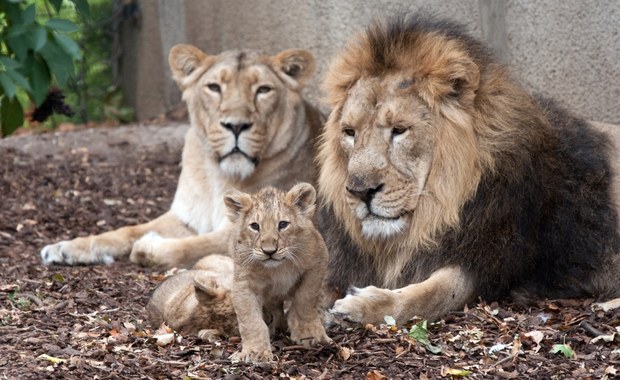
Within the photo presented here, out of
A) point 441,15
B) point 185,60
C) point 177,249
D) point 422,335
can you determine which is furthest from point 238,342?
point 441,15

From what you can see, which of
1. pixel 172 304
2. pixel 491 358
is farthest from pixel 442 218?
pixel 172 304

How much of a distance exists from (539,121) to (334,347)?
1601 millimetres

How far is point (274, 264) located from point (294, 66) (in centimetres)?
306

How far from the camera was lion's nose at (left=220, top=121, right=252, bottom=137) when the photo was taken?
21.8 feet

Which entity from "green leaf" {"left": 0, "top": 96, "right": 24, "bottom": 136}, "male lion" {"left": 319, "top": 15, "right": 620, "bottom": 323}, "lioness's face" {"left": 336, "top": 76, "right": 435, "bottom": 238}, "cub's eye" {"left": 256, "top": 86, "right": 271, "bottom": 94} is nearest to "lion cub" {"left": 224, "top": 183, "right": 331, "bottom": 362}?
"male lion" {"left": 319, "top": 15, "right": 620, "bottom": 323}

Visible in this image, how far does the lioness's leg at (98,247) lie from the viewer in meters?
6.75

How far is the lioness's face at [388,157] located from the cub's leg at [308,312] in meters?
0.61

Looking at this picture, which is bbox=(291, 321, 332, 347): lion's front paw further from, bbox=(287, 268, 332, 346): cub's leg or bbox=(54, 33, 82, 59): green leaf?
bbox=(54, 33, 82, 59): green leaf

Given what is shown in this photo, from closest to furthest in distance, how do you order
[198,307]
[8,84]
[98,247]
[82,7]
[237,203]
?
[8,84] → [82,7] → [237,203] → [198,307] → [98,247]

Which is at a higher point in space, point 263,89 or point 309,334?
point 263,89

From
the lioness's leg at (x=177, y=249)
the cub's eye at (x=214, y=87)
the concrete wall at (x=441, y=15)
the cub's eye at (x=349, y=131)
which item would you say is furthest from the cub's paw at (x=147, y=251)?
the concrete wall at (x=441, y=15)

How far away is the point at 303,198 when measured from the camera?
14.7 ft

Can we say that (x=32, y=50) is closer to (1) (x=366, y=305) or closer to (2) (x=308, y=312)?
(2) (x=308, y=312)

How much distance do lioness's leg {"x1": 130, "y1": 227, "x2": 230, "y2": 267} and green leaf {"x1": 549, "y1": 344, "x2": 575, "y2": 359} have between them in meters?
2.66
